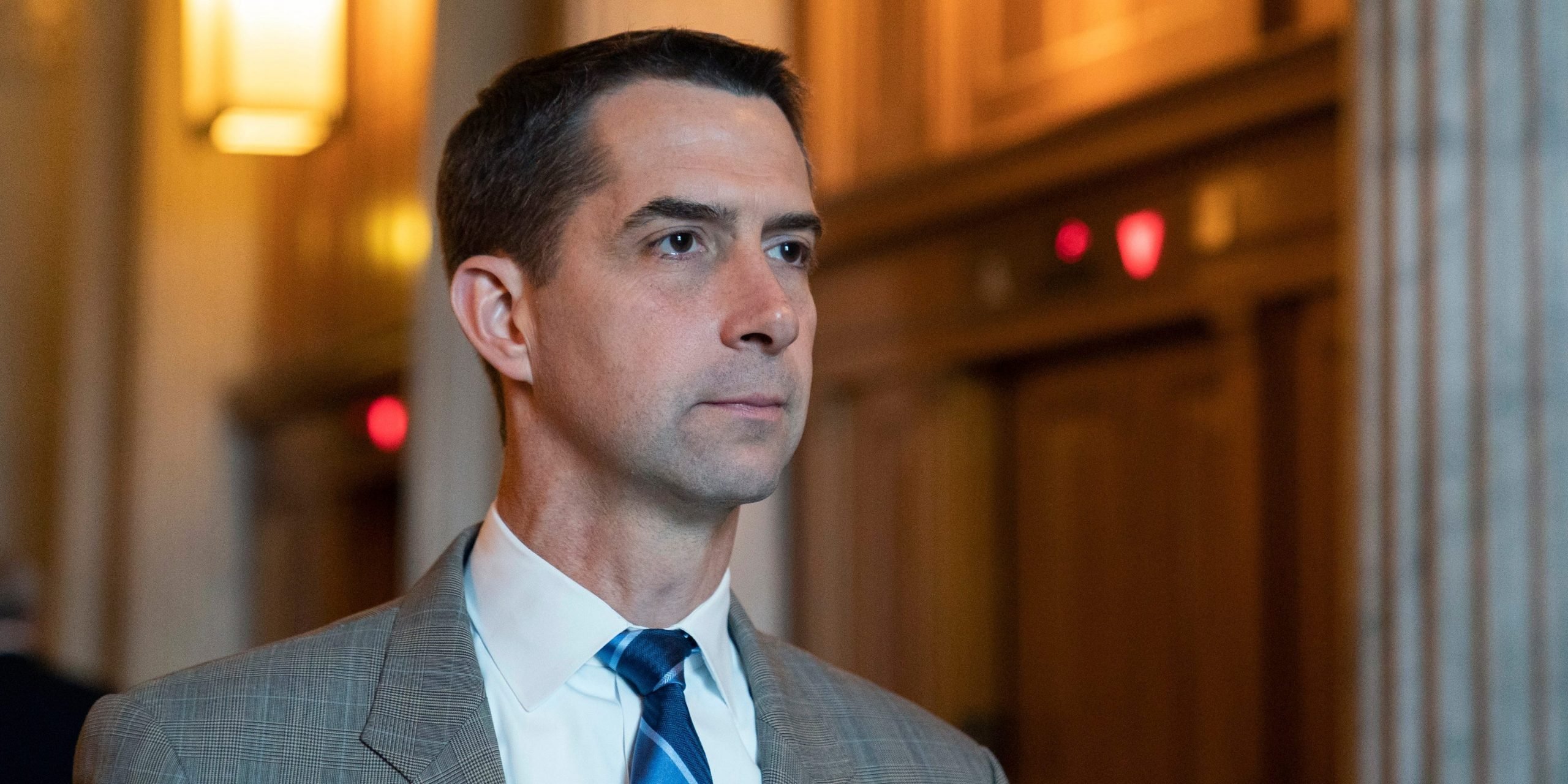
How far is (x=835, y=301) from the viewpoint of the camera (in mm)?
6590

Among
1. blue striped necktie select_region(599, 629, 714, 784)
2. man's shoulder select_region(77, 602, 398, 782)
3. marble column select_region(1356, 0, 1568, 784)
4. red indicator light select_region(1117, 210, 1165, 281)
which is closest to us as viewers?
man's shoulder select_region(77, 602, 398, 782)

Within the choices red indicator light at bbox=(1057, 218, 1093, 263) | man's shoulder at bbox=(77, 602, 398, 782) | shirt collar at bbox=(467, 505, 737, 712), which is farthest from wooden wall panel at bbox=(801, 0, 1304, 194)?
man's shoulder at bbox=(77, 602, 398, 782)

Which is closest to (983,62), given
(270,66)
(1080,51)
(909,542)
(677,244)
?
(1080,51)

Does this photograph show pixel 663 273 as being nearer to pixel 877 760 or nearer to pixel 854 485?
pixel 877 760

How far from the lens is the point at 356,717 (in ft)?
6.03

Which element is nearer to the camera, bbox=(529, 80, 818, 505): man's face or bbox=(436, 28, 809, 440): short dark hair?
bbox=(529, 80, 818, 505): man's face

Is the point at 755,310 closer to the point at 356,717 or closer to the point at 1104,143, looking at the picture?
the point at 356,717

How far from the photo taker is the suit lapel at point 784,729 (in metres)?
1.99

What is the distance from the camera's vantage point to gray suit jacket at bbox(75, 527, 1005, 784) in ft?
5.76

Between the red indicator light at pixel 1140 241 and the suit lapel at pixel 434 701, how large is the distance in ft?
12.0

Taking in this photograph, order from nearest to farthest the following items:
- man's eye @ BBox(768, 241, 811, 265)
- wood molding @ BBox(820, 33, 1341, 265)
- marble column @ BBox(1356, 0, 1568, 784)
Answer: man's eye @ BBox(768, 241, 811, 265) < marble column @ BBox(1356, 0, 1568, 784) < wood molding @ BBox(820, 33, 1341, 265)

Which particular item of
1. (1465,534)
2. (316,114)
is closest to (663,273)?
(1465,534)

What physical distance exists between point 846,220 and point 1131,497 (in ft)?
4.82

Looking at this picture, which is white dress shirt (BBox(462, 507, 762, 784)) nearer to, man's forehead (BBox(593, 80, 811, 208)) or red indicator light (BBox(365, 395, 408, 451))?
man's forehead (BBox(593, 80, 811, 208))
